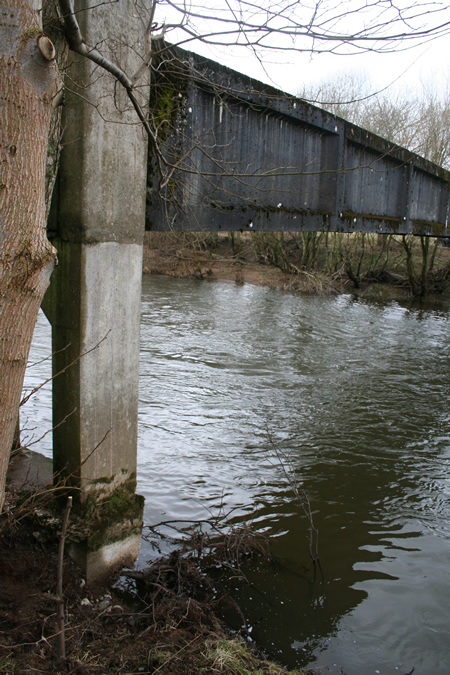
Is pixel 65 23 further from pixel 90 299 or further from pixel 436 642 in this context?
pixel 436 642

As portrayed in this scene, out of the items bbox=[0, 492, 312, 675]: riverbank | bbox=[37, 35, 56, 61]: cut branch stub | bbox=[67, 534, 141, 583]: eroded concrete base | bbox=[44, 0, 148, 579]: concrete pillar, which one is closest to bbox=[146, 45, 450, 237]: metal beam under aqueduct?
bbox=[44, 0, 148, 579]: concrete pillar

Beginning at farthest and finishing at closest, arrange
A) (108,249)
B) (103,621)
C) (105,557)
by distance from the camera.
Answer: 1. (105,557)
2. (108,249)
3. (103,621)

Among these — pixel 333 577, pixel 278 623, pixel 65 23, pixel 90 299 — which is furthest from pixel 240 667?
pixel 65 23

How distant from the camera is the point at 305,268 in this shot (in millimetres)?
24328

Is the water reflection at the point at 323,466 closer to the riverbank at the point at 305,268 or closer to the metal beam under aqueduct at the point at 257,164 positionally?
the metal beam under aqueduct at the point at 257,164

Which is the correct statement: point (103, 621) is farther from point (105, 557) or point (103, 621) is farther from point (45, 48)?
point (45, 48)

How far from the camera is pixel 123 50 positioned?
3414 millimetres

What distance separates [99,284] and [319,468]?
4081 mm

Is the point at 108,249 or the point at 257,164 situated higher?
the point at 257,164

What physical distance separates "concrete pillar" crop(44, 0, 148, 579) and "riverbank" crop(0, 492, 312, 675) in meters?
0.23

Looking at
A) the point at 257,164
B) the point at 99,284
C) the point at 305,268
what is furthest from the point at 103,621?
the point at 305,268

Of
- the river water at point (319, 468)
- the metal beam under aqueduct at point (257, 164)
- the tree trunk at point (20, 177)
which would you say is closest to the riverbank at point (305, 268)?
the river water at point (319, 468)

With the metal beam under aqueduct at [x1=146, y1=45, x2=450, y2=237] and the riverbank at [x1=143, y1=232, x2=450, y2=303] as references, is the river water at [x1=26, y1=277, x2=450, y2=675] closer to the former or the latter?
the metal beam under aqueduct at [x1=146, y1=45, x2=450, y2=237]

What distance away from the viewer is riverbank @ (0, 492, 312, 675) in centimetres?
295
